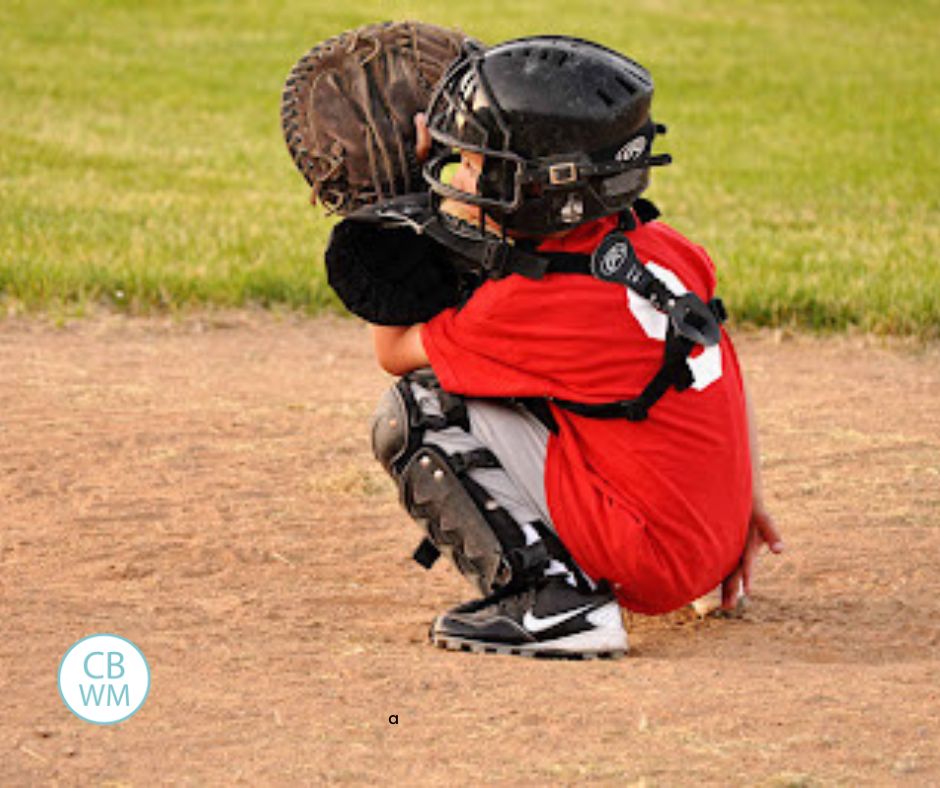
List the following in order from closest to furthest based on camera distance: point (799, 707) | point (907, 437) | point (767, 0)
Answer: point (799, 707), point (907, 437), point (767, 0)

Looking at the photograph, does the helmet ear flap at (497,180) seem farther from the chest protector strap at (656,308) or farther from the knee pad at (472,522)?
the knee pad at (472,522)

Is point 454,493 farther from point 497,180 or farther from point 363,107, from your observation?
point 363,107

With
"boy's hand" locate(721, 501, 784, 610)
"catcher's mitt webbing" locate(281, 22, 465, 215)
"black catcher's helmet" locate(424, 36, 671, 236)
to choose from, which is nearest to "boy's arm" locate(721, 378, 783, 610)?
"boy's hand" locate(721, 501, 784, 610)

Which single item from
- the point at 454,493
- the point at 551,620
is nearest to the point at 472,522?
the point at 454,493

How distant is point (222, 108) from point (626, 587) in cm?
1167

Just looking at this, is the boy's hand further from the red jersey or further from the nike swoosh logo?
the nike swoosh logo

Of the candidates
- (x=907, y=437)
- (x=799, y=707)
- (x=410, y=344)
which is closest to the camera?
(x=799, y=707)

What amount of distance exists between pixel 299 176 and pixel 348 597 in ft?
25.3

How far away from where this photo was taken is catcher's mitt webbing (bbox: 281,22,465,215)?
4.18 m

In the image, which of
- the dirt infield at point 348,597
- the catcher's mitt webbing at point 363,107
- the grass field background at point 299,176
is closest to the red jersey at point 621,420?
the dirt infield at point 348,597

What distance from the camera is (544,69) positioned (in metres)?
3.67

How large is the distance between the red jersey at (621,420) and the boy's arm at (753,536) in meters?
0.14

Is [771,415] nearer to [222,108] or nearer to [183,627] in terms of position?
[183,627]

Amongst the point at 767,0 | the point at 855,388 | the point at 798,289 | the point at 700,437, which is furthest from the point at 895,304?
the point at 767,0
